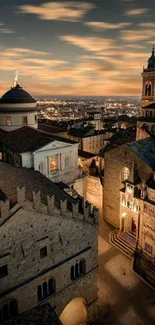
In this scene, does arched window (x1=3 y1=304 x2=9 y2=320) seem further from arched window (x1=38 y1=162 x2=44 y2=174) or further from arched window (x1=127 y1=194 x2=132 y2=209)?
arched window (x1=127 y1=194 x2=132 y2=209)

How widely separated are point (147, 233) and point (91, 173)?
90.9 feet

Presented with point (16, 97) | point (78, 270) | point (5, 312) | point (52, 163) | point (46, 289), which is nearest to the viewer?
point (5, 312)

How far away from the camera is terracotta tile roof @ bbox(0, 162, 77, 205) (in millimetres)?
21792

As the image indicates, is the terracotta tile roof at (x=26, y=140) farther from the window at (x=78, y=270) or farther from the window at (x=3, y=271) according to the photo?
the window at (x=3, y=271)

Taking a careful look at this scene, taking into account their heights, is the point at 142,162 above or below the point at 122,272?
above

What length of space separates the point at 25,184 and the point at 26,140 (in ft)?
55.5

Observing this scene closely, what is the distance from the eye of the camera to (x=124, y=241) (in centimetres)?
3888

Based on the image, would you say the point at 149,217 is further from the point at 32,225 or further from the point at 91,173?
the point at 91,173

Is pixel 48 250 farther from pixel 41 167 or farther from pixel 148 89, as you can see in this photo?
pixel 148 89

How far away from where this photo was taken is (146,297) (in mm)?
30234

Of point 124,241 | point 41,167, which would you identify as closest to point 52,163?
point 41,167

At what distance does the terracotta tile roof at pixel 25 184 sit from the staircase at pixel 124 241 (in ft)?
53.1

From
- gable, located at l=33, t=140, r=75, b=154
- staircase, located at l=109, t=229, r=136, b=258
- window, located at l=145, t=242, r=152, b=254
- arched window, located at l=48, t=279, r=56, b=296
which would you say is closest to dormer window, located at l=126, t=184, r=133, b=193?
staircase, located at l=109, t=229, r=136, b=258

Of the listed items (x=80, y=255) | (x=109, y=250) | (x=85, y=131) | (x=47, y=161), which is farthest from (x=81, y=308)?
(x=85, y=131)
